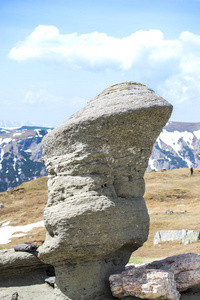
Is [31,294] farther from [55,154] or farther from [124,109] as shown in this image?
[124,109]

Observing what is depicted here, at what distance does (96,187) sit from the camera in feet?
32.5

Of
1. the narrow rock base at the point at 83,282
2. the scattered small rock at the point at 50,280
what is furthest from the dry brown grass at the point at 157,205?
the narrow rock base at the point at 83,282

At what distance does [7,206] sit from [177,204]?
1992 centimetres

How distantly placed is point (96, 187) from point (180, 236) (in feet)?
42.9

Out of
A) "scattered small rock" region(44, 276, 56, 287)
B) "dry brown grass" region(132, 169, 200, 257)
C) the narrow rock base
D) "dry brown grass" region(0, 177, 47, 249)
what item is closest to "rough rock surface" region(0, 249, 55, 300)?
"scattered small rock" region(44, 276, 56, 287)

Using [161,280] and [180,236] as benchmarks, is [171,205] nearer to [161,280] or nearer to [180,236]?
[180,236]

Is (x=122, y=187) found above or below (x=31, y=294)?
above

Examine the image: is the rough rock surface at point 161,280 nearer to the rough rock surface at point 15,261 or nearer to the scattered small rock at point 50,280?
the scattered small rock at point 50,280

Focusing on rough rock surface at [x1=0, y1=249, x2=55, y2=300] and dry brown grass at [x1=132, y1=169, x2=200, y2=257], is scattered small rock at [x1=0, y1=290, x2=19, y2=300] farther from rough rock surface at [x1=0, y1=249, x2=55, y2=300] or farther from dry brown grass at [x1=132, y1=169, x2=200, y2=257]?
dry brown grass at [x1=132, y1=169, x2=200, y2=257]

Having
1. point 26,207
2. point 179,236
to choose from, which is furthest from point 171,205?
point 26,207

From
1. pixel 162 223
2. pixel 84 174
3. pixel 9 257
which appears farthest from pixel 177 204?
pixel 84 174

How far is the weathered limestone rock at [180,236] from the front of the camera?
20.4 m

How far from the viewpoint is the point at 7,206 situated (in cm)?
4272

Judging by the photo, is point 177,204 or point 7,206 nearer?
point 177,204
